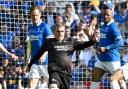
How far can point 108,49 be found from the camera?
452 inches

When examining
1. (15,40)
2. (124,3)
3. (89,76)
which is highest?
(124,3)

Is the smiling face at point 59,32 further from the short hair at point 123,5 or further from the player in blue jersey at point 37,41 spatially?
the short hair at point 123,5

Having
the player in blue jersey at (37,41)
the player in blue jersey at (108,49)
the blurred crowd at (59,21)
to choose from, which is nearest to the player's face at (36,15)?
the player in blue jersey at (37,41)

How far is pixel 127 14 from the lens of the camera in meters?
14.2

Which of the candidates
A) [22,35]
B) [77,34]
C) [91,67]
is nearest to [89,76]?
[91,67]

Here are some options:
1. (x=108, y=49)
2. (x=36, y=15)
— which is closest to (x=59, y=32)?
(x=36, y=15)

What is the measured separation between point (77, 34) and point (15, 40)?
5.65 feet

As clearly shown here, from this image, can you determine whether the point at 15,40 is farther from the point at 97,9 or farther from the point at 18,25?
the point at 97,9

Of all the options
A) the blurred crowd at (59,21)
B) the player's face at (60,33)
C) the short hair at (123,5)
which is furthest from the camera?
the short hair at (123,5)

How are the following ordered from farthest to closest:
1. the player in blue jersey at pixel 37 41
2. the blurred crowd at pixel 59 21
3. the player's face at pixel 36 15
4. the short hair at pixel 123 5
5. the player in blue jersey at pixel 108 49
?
the short hair at pixel 123 5, the blurred crowd at pixel 59 21, the player in blue jersey at pixel 37 41, the player in blue jersey at pixel 108 49, the player's face at pixel 36 15

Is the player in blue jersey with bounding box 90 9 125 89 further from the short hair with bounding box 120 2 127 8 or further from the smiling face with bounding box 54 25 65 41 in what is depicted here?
the short hair with bounding box 120 2 127 8

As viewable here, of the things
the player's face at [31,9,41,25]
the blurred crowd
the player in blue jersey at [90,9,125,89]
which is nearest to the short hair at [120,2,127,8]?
the blurred crowd

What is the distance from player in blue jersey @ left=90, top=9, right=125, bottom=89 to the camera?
11312 millimetres

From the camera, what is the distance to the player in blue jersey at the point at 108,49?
445 inches
